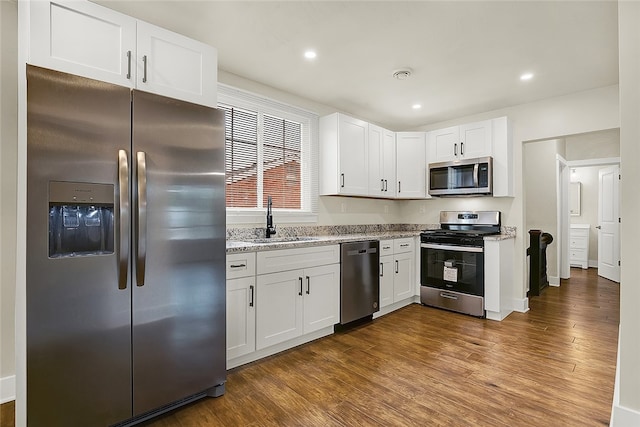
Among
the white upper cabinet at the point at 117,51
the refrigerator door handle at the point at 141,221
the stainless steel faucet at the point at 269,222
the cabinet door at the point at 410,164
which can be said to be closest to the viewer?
the white upper cabinet at the point at 117,51

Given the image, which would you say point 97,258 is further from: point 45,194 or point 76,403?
point 76,403

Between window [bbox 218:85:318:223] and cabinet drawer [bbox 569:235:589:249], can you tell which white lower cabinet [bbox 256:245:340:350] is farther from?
cabinet drawer [bbox 569:235:589:249]

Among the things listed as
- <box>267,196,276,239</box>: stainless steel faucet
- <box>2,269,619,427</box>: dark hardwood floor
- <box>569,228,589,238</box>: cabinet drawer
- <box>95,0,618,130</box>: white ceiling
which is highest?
<box>95,0,618,130</box>: white ceiling

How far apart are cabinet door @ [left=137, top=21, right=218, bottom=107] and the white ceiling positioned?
315 millimetres

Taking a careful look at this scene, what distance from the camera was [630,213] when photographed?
65.6 inches

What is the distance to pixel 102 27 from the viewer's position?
1755mm

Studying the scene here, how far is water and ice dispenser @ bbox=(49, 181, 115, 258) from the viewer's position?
1553mm

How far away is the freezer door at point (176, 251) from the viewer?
1767 millimetres

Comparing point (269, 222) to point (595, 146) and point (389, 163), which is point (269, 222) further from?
point (595, 146)

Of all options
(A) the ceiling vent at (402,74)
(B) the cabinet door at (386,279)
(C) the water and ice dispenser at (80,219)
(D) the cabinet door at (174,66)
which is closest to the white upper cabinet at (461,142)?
(A) the ceiling vent at (402,74)

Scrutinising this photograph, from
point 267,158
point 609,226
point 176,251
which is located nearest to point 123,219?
point 176,251

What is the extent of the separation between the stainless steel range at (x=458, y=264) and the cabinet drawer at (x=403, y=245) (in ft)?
0.45

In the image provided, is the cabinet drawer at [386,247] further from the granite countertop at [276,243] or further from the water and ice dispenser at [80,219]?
the water and ice dispenser at [80,219]

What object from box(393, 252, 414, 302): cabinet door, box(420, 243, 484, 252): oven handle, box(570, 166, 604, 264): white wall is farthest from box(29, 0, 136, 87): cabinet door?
box(570, 166, 604, 264): white wall
